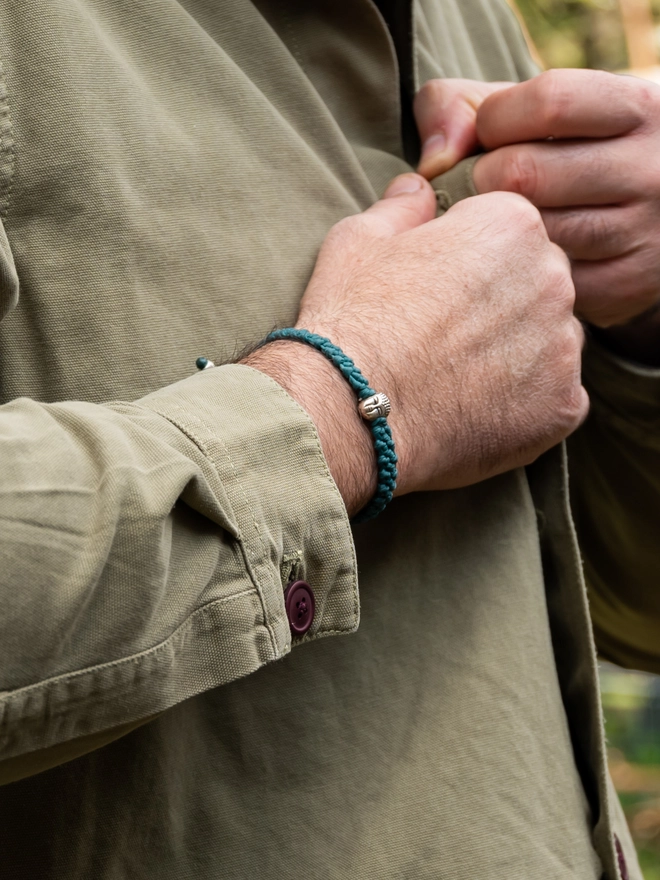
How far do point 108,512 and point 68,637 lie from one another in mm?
78

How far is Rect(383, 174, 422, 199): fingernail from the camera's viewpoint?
3.30 ft

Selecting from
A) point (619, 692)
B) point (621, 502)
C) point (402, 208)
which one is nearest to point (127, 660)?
point (402, 208)

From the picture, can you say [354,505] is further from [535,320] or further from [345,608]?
[535,320]

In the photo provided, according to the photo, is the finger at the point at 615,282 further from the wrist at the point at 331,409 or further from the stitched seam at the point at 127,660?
the stitched seam at the point at 127,660

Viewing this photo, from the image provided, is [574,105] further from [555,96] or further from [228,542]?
[228,542]

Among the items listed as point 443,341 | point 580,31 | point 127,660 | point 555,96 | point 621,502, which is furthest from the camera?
point 580,31

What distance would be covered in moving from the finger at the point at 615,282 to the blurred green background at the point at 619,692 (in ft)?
11.7

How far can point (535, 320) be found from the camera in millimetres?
897

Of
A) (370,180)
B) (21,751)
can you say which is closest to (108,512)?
(21,751)

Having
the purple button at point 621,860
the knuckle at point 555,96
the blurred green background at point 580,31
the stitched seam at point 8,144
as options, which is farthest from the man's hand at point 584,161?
the blurred green background at point 580,31

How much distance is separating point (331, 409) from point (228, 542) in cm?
17

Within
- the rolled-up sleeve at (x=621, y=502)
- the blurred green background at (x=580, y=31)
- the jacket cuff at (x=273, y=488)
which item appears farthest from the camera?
the blurred green background at (x=580, y=31)

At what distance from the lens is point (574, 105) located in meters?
0.93

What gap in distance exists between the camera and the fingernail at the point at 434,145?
1042 mm
